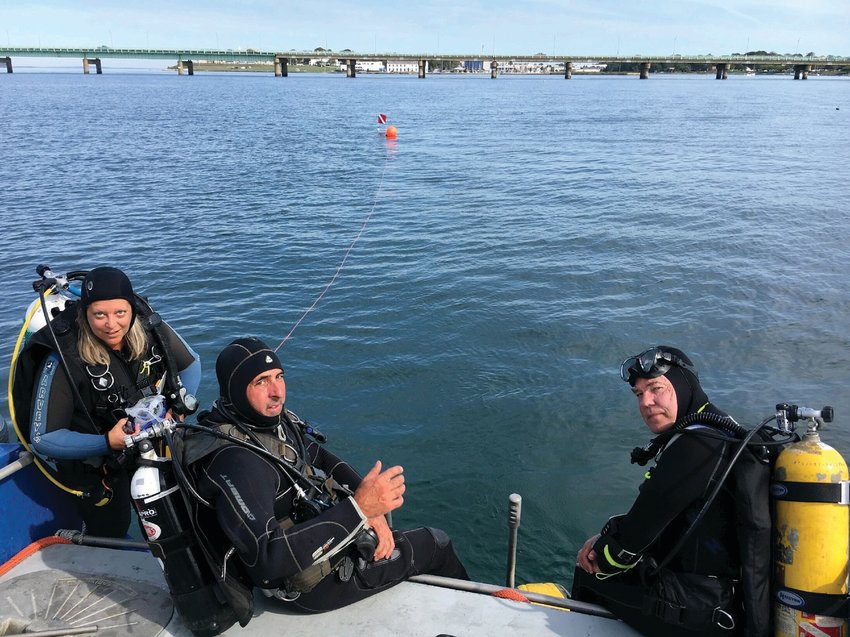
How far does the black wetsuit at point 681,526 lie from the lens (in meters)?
2.83

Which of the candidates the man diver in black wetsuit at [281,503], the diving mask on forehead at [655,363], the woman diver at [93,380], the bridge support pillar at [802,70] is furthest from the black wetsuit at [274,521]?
the bridge support pillar at [802,70]

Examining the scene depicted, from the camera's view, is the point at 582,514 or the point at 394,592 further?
the point at 582,514

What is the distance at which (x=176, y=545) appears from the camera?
10.3ft

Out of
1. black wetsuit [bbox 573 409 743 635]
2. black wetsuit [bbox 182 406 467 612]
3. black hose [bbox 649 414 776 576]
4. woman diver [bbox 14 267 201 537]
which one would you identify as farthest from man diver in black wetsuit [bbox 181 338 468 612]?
black hose [bbox 649 414 776 576]

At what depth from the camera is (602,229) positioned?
17797mm

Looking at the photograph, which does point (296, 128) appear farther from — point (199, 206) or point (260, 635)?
point (260, 635)

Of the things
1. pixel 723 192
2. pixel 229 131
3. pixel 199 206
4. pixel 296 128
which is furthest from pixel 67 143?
pixel 723 192

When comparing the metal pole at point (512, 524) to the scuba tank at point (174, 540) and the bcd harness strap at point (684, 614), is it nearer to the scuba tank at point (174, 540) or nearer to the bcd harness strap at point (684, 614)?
the bcd harness strap at point (684, 614)

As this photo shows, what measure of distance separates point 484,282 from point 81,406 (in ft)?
34.9

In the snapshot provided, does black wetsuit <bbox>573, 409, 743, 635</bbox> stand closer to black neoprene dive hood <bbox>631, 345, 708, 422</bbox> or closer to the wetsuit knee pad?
black neoprene dive hood <bbox>631, 345, 708, 422</bbox>

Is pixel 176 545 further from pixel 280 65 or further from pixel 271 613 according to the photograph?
pixel 280 65

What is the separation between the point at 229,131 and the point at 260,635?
4340cm

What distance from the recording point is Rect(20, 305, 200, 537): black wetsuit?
12.3 ft

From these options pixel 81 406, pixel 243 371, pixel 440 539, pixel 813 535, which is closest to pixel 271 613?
pixel 440 539
